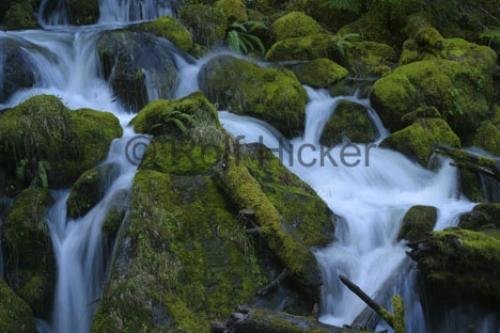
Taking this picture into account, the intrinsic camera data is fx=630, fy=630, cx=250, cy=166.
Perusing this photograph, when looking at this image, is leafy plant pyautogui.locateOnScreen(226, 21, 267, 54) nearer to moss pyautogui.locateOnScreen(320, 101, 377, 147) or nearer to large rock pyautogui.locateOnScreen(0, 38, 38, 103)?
moss pyautogui.locateOnScreen(320, 101, 377, 147)

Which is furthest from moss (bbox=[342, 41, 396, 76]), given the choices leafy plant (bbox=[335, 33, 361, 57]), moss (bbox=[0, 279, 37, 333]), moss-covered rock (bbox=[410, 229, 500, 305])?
moss (bbox=[0, 279, 37, 333])

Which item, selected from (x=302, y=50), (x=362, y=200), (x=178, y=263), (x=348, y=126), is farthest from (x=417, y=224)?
(x=302, y=50)

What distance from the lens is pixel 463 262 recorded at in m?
5.95

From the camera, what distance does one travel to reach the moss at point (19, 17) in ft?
41.1

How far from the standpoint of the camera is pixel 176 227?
245 inches

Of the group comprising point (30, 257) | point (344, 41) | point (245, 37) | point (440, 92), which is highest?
point (245, 37)

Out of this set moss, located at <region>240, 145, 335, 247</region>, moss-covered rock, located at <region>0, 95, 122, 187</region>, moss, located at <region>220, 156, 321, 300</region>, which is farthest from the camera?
moss-covered rock, located at <region>0, 95, 122, 187</region>

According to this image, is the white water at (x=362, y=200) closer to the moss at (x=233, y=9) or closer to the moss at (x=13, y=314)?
the moss at (x=13, y=314)

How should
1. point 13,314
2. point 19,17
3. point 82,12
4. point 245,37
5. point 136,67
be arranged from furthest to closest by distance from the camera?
point 82,12 < point 245,37 < point 19,17 < point 136,67 < point 13,314

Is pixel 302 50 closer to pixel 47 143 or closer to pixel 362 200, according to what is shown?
pixel 362 200

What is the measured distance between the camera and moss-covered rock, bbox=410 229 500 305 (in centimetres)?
593

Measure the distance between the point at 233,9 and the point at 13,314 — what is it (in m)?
9.38

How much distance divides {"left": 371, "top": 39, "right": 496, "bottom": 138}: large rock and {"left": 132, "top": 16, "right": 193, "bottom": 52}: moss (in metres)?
3.70

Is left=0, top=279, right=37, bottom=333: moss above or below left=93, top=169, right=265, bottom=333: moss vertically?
below
